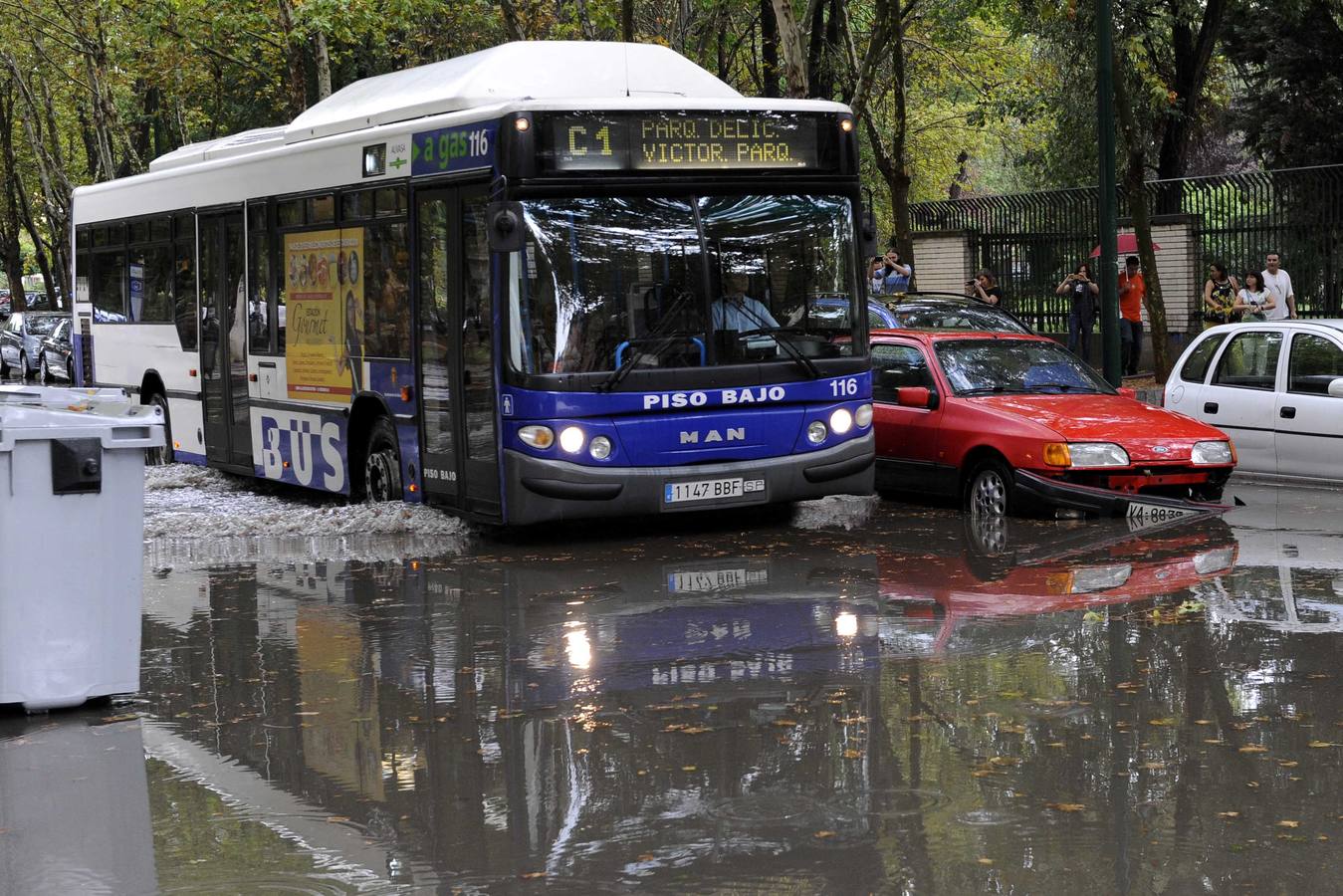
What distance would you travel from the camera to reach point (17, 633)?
776 centimetres

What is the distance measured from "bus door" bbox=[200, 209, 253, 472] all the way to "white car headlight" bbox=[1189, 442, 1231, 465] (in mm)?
8019

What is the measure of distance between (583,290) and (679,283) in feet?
2.19

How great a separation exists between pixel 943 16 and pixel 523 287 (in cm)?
2604

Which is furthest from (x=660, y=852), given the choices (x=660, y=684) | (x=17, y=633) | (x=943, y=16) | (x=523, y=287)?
(x=943, y=16)

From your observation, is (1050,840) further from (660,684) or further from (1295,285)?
(1295,285)

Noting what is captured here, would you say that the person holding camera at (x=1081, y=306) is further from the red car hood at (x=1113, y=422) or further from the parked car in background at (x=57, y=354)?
the parked car in background at (x=57, y=354)

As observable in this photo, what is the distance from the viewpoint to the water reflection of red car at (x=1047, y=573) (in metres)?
9.95

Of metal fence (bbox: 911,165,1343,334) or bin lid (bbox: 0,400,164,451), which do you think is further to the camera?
metal fence (bbox: 911,165,1343,334)

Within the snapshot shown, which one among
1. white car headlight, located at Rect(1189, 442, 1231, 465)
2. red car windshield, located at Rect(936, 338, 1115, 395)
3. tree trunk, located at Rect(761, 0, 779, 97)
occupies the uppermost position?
tree trunk, located at Rect(761, 0, 779, 97)

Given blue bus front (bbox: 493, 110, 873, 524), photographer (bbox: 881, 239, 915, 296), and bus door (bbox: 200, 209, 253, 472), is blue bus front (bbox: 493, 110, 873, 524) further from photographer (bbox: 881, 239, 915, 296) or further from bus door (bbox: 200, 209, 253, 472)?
photographer (bbox: 881, 239, 915, 296)

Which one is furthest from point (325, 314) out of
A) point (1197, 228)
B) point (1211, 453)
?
point (1197, 228)

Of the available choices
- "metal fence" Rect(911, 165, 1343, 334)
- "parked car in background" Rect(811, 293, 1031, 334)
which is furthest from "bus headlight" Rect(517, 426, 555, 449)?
"metal fence" Rect(911, 165, 1343, 334)

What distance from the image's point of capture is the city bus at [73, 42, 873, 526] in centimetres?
1217

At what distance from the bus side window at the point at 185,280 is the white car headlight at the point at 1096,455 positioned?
27.9ft
